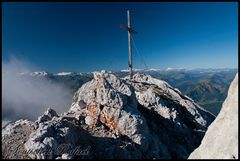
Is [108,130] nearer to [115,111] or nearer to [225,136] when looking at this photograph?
[115,111]

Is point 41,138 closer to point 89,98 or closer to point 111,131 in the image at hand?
point 111,131

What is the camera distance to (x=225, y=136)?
58.2ft

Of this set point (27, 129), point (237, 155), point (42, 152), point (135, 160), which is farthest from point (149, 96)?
point (237, 155)

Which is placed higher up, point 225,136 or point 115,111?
point 225,136

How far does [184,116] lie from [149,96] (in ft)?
25.9


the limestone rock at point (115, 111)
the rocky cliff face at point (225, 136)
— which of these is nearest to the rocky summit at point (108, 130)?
the limestone rock at point (115, 111)

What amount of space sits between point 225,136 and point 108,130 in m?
15.3

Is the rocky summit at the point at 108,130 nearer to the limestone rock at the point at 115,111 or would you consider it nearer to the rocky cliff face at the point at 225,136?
the limestone rock at the point at 115,111

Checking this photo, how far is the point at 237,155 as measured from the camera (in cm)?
1595

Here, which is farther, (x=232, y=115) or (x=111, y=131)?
(x=111, y=131)

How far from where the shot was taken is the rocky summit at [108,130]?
75.6 feet

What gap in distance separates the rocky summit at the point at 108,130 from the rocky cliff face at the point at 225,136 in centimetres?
1006

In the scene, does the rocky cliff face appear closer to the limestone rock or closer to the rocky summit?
the rocky summit

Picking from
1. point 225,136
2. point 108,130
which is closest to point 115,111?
point 108,130
